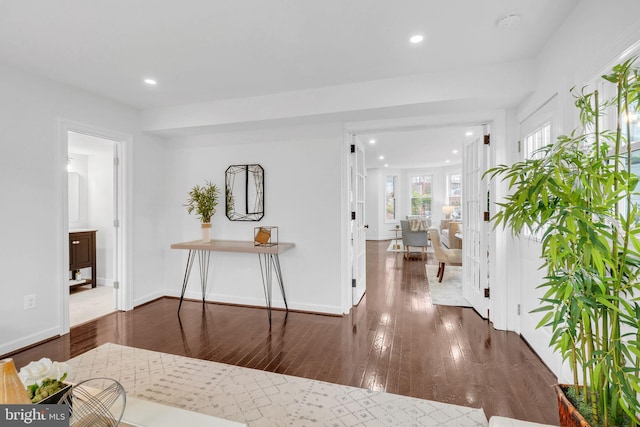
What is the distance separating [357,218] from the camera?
3.97 meters

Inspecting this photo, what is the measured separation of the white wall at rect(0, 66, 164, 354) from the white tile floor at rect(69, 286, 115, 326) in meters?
0.55

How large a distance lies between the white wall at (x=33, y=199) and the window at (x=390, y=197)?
8561 mm

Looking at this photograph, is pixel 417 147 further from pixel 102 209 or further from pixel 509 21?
pixel 102 209

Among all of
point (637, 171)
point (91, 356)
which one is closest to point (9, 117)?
point (91, 356)

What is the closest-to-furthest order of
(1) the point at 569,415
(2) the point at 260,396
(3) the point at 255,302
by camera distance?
(1) the point at 569,415, (2) the point at 260,396, (3) the point at 255,302

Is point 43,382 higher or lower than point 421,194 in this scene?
lower

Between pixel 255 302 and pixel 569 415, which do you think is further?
pixel 255 302

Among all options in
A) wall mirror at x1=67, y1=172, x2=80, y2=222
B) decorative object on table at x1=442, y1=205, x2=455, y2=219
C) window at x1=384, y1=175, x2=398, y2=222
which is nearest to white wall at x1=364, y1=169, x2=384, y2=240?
window at x1=384, y1=175, x2=398, y2=222

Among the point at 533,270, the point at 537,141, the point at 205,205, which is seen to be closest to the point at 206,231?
the point at 205,205

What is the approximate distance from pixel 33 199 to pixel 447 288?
203 inches

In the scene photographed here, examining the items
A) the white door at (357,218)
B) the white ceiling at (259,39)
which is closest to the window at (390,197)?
the white door at (357,218)

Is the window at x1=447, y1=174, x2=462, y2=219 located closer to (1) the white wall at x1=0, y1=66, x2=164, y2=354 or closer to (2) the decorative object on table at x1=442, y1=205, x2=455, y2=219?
(2) the decorative object on table at x1=442, y1=205, x2=455, y2=219

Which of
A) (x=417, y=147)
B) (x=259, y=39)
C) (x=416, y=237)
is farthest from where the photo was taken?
(x=416, y=237)

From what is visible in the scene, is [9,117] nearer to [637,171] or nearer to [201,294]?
[201,294]
